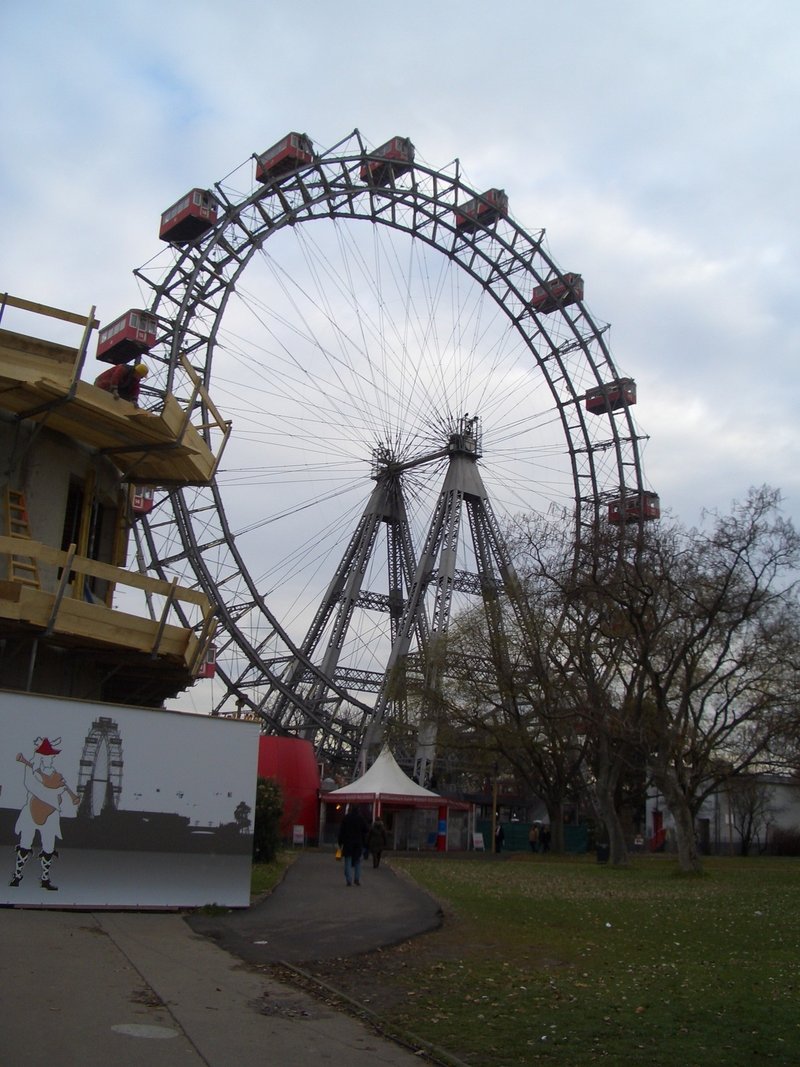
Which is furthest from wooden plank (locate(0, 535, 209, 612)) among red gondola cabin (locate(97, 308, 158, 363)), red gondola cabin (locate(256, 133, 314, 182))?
red gondola cabin (locate(256, 133, 314, 182))

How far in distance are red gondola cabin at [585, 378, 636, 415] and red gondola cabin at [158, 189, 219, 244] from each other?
63.1 feet

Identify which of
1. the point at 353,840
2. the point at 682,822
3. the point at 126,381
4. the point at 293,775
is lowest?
the point at 353,840

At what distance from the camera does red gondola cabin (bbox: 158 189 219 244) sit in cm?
3781

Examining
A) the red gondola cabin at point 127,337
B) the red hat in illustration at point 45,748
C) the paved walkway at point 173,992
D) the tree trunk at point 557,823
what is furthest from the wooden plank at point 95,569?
the tree trunk at point 557,823

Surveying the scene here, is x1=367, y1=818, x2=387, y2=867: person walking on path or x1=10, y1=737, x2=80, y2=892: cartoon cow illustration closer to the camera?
x1=10, y1=737, x2=80, y2=892: cartoon cow illustration

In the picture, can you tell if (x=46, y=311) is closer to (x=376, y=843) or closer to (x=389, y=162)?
(x=376, y=843)

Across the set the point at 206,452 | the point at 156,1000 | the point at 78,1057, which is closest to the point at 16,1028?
the point at 78,1057

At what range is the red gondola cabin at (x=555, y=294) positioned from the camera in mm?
48062

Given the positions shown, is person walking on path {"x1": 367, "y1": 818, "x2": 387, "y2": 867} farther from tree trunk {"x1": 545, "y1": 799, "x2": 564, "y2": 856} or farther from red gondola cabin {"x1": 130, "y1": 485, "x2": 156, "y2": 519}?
tree trunk {"x1": 545, "y1": 799, "x2": 564, "y2": 856}

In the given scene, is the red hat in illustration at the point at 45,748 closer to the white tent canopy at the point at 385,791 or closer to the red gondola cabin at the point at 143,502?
the red gondola cabin at the point at 143,502

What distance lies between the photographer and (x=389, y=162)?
140 ft

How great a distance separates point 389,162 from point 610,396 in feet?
47.0

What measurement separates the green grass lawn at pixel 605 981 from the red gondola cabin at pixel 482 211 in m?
31.9

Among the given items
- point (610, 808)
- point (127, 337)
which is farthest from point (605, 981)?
point (127, 337)
